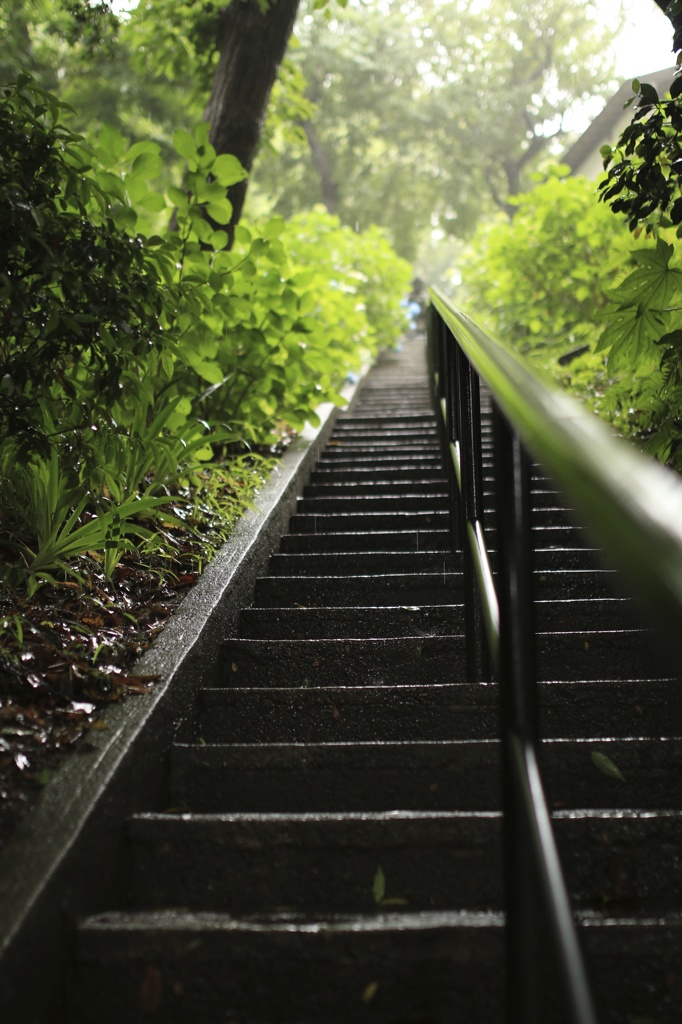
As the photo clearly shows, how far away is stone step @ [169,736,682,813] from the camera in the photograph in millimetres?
2221

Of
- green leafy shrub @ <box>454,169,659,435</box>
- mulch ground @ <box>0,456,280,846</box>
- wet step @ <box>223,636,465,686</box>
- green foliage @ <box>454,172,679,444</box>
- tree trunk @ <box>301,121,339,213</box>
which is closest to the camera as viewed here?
mulch ground @ <box>0,456,280,846</box>

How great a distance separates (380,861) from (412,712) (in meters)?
0.64

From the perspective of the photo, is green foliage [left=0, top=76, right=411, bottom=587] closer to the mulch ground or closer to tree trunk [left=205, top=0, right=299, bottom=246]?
the mulch ground

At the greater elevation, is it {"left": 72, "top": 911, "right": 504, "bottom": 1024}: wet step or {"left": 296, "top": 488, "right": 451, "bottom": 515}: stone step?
{"left": 296, "top": 488, "right": 451, "bottom": 515}: stone step

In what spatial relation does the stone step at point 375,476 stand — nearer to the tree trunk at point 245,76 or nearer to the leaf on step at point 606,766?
the tree trunk at point 245,76

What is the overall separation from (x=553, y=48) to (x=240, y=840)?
1273 inches

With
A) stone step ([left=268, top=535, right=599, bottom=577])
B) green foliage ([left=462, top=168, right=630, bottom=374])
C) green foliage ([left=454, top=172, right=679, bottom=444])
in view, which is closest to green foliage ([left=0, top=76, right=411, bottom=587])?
stone step ([left=268, top=535, right=599, bottom=577])

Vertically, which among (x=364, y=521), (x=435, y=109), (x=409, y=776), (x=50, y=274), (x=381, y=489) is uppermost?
A: (x=435, y=109)

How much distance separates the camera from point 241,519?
3.92 m

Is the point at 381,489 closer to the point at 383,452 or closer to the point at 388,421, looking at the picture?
the point at 383,452

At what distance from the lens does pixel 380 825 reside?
6.44 ft

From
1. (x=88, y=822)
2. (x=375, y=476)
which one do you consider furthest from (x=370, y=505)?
(x=88, y=822)

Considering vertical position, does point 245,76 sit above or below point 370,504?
above

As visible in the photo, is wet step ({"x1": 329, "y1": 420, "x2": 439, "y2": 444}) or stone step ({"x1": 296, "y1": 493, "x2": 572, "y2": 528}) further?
wet step ({"x1": 329, "y1": 420, "x2": 439, "y2": 444})
